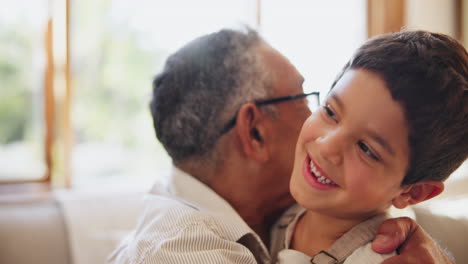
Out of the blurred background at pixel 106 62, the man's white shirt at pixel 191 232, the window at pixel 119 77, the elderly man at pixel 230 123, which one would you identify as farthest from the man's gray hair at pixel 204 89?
the window at pixel 119 77

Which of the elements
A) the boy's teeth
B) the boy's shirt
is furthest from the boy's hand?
the boy's teeth

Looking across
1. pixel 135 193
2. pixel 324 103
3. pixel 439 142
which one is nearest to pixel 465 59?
pixel 439 142

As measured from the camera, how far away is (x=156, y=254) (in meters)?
1.06

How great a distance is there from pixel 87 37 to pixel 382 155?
7.51ft

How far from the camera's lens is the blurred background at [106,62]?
8.93 ft

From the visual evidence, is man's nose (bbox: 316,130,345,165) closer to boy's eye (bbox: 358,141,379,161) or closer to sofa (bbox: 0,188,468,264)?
boy's eye (bbox: 358,141,379,161)

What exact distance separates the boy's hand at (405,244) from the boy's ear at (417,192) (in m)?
0.04

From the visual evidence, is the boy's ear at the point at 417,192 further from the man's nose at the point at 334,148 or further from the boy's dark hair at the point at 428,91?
the man's nose at the point at 334,148

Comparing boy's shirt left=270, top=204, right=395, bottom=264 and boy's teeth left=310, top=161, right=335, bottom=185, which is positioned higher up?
boy's teeth left=310, top=161, right=335, bottom=185

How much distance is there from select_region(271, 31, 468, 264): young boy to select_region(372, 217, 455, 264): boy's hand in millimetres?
26

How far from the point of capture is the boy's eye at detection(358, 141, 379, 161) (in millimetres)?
935

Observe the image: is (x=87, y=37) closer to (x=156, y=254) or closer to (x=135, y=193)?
(x=135, y=193)

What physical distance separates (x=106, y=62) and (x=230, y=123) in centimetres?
172

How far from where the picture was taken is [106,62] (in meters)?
2.93
